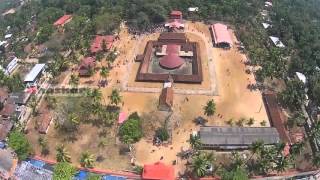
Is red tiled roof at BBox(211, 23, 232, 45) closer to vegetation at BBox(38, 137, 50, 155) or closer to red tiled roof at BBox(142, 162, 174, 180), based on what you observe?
red tiled roof at BBox(142, 162, 174, 180)

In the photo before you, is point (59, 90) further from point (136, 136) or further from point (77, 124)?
point (136, 136)

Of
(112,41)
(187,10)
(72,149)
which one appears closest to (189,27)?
(187,10)

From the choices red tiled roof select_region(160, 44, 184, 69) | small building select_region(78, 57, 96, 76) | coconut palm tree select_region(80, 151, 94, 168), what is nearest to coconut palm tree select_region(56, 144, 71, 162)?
coconut palm tree select_region(80, 151, 94, 168)

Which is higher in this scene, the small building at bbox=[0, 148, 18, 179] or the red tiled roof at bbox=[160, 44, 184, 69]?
the red tiled roof at bbox=[160, 44, 184, 69]

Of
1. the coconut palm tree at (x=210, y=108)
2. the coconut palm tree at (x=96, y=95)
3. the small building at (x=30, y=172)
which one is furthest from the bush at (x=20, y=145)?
the coconut palm tree at (x=210, y=108)

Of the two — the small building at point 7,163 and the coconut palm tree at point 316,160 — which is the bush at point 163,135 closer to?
the coconut palm tree at point 316,160
